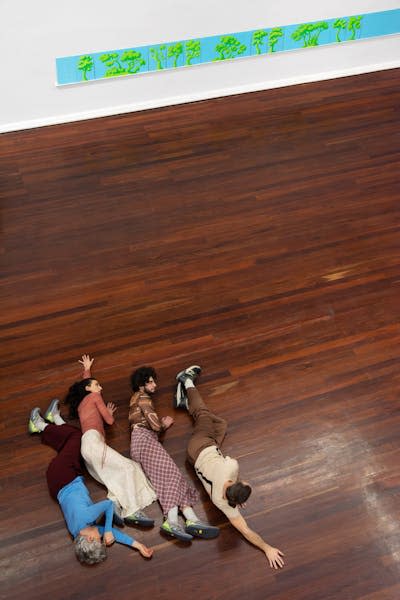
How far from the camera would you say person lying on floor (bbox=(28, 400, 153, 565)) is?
3.33m

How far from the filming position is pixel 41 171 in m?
5.43

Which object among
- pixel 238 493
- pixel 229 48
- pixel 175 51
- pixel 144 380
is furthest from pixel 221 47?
pixel 238 493

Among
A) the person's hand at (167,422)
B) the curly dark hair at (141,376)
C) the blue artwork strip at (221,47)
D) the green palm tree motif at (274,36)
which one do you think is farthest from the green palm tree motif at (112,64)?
the person's hand at (167,422)

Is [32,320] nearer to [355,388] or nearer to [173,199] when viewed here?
[173,199]

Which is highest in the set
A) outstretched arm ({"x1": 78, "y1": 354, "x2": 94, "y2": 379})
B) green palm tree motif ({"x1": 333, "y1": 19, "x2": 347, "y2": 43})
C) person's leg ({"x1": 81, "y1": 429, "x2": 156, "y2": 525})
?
green palm tree motif ({"x1": 333, "y1": 19, "x2": 347, "y2": 43})

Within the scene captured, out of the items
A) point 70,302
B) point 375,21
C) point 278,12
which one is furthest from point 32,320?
point 375,21

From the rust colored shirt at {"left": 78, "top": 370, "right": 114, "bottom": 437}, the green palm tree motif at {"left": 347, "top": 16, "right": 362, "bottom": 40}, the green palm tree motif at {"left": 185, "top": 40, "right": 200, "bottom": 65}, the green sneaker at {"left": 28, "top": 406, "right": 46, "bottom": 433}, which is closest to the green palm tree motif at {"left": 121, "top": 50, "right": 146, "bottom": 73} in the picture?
the green palm tree motif at {"left": 185, "top": 40, "right": 200, "bottom": 65}

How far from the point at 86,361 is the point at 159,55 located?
8.97ft

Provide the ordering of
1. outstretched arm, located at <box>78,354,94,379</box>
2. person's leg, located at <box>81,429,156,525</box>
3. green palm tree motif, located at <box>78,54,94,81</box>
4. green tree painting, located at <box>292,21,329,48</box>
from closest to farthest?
person's leg, located at <box>81,429,156,525</box>, outstretched arm, located at <box>78,354,94,379</box>, green palm tree motif, located at <box>78,54,94,81</box>, green tree painting, located at <box>292,21,329,48</box>

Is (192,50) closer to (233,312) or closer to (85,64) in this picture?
(85,64)

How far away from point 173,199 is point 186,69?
51.2 inches

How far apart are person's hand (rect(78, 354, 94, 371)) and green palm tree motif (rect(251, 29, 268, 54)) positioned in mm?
3084

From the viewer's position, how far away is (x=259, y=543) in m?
3.36

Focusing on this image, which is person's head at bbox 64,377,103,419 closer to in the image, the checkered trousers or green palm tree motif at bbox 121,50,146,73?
the checkered trousers
